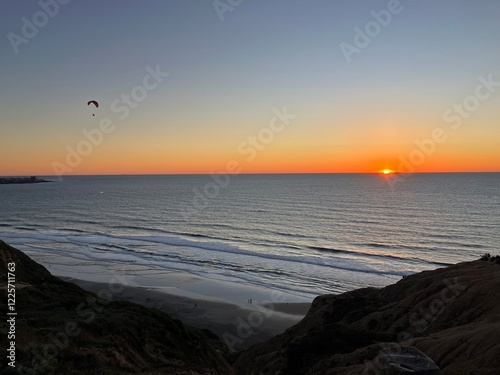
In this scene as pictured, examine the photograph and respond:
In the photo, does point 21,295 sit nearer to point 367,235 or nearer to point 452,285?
point 452,285

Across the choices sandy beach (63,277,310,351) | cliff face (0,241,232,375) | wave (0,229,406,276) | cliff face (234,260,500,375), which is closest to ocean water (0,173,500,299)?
wave (0,229,406,276)

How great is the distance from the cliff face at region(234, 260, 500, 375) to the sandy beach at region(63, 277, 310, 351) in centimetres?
712

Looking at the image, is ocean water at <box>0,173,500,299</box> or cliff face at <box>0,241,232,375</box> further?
ocean water at <box>0,173,500,299</box>

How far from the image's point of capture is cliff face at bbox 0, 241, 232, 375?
16.8 metres

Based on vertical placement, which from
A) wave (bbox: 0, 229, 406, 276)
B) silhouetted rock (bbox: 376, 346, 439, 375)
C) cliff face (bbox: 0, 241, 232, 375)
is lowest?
wave (bbox: 0, 229, 406, 276)

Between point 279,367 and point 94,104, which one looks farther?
point 94,104

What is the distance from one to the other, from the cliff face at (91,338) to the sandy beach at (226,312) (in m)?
5.66

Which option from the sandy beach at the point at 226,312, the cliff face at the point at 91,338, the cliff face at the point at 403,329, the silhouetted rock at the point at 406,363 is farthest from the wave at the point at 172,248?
the silhouetted rock at the point at 406,363

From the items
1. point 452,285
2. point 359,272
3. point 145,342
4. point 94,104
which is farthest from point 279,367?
point 359,272

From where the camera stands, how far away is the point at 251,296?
4603 cm

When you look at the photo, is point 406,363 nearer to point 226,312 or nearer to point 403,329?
point 403,329

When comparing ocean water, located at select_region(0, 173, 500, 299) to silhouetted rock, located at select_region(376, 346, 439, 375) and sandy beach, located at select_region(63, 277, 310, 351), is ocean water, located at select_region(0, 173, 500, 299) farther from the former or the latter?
silhouetted rock, located at select_region(376, 346, 439, 375)

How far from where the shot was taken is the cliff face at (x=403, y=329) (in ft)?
52.5

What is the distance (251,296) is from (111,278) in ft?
59.0
